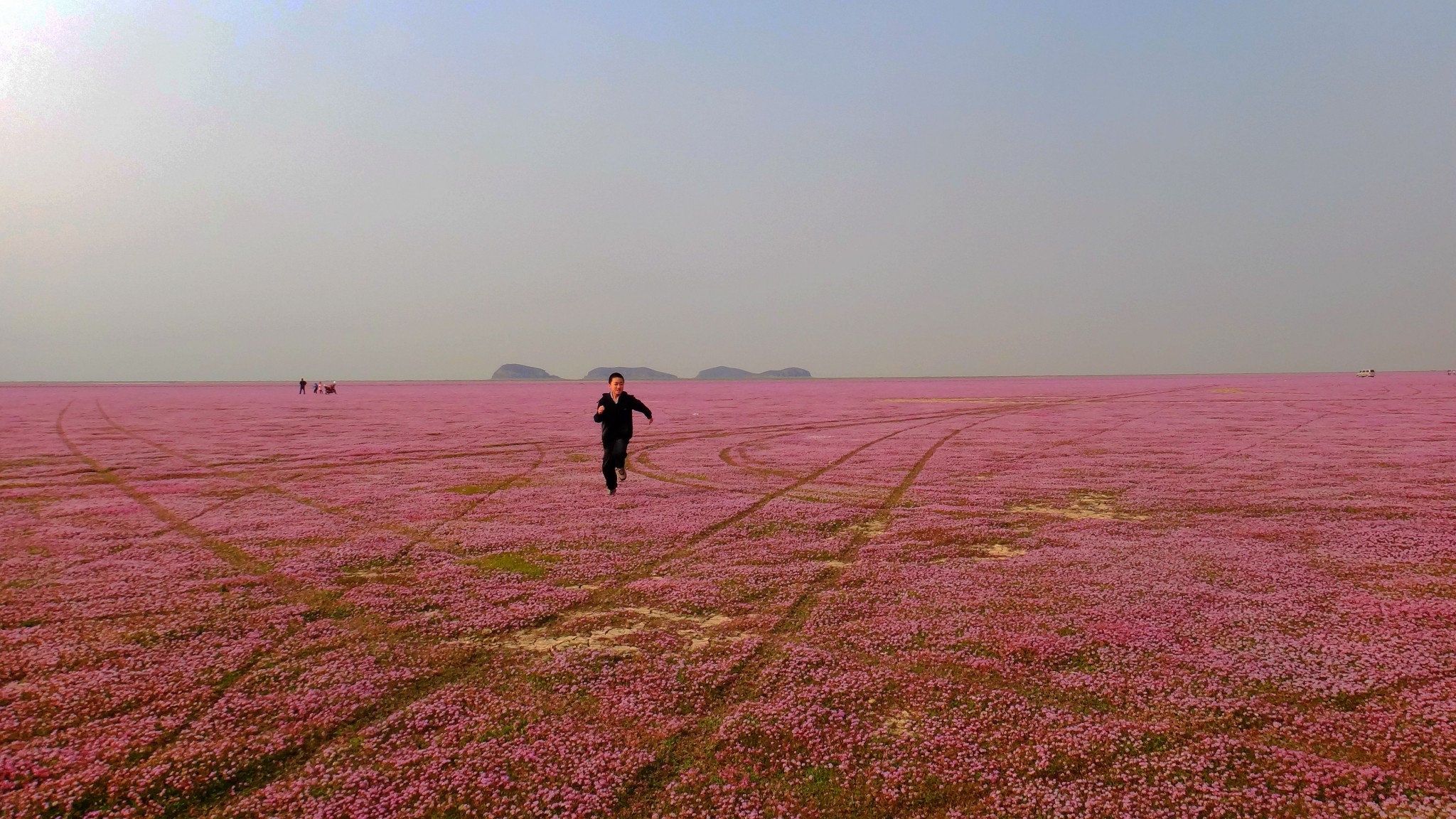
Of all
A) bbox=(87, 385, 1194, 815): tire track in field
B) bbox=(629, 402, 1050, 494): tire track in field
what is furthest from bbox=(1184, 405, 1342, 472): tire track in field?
bbox=(87, 385, 1194, 815): tire track in field

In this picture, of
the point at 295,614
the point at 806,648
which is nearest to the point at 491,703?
the point at 806,648

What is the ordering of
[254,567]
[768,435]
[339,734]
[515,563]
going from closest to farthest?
[339,734] → [254,567] → [515,563] → [768,435]

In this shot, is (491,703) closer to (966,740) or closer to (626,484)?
(966,740)

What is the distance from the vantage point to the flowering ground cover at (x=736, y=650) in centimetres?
448

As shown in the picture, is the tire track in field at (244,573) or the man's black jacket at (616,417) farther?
the man's black jacket at (616,417)

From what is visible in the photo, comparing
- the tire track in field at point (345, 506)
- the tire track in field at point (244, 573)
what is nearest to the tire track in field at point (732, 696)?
the tire track in field at point (244, 573)

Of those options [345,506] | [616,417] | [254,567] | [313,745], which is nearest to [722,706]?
[313,745]

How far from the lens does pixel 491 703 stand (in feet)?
18.4

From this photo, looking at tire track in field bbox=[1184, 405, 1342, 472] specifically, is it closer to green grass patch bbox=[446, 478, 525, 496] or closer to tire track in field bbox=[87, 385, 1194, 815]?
green grass patch bbox=[446, 478, 525, 496]

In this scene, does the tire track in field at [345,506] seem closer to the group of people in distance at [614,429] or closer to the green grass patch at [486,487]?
the green grass patch at [486,487]

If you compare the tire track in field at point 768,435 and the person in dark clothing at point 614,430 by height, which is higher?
the person in dark clothing at point 614,430

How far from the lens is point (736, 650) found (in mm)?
6629

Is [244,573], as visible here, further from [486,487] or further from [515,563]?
[486,487]

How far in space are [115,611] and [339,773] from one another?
543 centimetres
